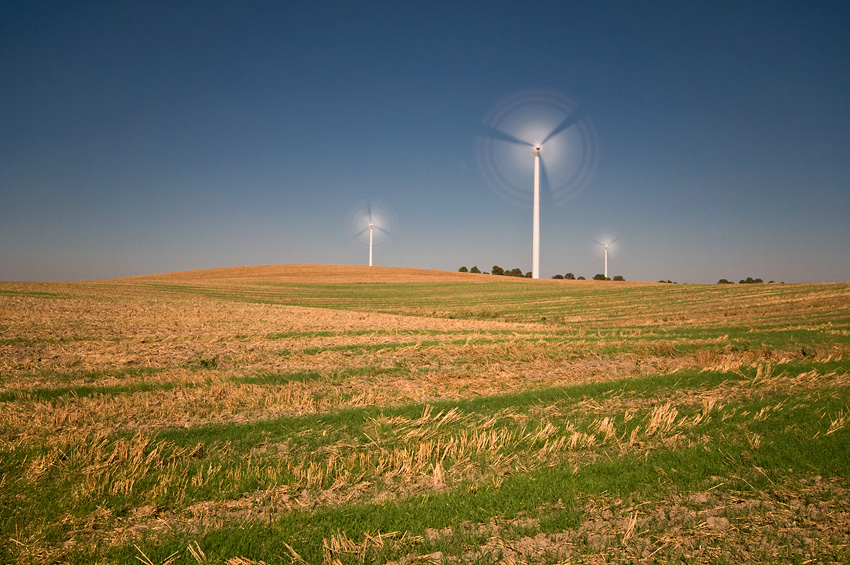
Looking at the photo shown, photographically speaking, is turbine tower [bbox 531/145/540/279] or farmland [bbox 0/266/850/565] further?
turbine tower [bbox 531/145/540/279]

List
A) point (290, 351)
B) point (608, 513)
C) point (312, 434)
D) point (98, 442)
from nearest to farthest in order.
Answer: point (608, 513), point (98, 442), point (312, 434), point (290, 351)

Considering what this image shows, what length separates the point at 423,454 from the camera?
678 centimetres

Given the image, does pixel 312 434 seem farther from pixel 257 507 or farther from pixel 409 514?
pixel 409 514

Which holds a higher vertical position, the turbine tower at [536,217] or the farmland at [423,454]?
the turbine tower at [536,217]

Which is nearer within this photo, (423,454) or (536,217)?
(423,454)

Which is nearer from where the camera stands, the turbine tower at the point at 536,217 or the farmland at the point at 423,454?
the farmland at the point at 423,454

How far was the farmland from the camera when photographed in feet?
15.1

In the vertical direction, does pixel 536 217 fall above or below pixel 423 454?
above

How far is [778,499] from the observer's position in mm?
5355

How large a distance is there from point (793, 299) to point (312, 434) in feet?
142

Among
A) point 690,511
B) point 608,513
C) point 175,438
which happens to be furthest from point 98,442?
point 690,511

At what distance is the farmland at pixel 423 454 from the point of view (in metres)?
4.59

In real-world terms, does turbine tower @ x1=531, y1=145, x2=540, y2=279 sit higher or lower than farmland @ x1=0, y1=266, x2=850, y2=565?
higher

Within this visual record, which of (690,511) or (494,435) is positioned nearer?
(690,511)
